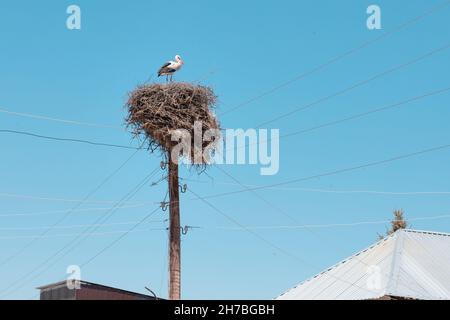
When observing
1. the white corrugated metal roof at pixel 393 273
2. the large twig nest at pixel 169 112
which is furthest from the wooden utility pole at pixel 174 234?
the white corrugated metal roof at pixel 393 273

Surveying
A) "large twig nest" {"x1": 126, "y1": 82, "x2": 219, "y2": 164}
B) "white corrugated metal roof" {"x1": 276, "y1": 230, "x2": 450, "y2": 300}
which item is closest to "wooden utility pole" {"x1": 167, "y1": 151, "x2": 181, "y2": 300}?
"large twig nest" {"x1": 126, "y1": 82, "x2": 219, "y2": 164}

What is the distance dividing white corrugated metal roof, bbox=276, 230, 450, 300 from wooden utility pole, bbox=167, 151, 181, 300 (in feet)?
14.7

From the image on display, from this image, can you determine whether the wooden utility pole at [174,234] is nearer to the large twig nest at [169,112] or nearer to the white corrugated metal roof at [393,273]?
the large twig nest at [169,112]

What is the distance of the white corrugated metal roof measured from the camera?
65.6 feet

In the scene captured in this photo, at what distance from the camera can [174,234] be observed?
1931 cm

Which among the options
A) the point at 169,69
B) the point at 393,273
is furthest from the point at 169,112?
the point at 393,273

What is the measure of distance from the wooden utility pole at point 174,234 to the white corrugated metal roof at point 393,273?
4.48m

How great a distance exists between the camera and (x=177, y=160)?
20031mm

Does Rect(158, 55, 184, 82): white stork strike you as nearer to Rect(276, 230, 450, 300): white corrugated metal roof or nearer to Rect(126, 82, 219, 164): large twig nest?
Rect(126, 82, 219, 164): large twig nest

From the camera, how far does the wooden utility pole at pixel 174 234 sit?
1878 cm

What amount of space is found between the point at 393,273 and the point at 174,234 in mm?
5402

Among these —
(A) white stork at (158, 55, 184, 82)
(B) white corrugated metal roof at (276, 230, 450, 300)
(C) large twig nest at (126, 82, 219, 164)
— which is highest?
(A) white stork at (158, 55, 184, 82)

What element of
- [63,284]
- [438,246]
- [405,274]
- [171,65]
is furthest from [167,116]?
[63,284]
